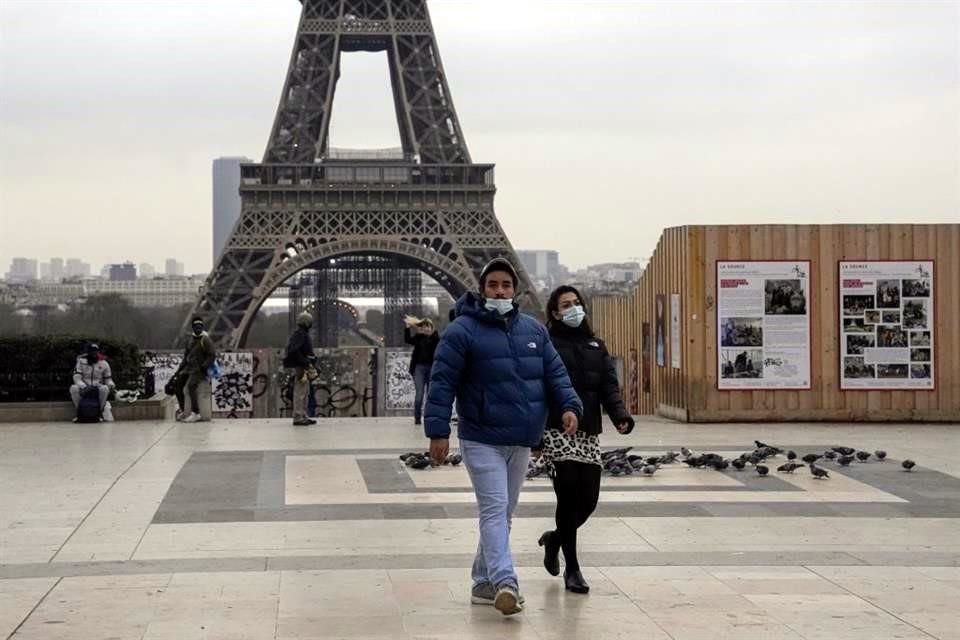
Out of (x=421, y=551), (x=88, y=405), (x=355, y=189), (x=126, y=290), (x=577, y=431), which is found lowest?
(x=421, y=551)

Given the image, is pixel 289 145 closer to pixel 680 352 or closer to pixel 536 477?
pixel 680 352

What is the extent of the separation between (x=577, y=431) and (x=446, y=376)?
99cm

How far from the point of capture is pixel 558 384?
8633mm

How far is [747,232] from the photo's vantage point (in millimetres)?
20250

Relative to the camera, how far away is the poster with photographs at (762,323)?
793 inches

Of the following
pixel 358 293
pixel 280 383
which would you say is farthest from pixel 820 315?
pixel 358 293

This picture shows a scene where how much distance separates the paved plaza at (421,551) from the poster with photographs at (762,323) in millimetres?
3589

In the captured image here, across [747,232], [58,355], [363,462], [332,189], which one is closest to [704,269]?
[747,232]

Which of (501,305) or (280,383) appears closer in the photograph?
(501,305)

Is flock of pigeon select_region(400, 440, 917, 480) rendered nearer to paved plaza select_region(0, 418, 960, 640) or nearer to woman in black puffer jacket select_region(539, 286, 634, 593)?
paved plaza select_region(0, 418, 960, 640)

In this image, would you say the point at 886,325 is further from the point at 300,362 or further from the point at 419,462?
the point at 419,462

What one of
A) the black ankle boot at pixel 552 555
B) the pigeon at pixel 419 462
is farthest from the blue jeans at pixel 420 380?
the black ankle boot at pixel 552 555

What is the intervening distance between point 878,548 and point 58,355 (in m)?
14.8

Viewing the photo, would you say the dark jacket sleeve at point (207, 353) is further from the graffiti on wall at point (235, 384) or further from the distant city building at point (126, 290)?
the distant city building at point (126, 290)
